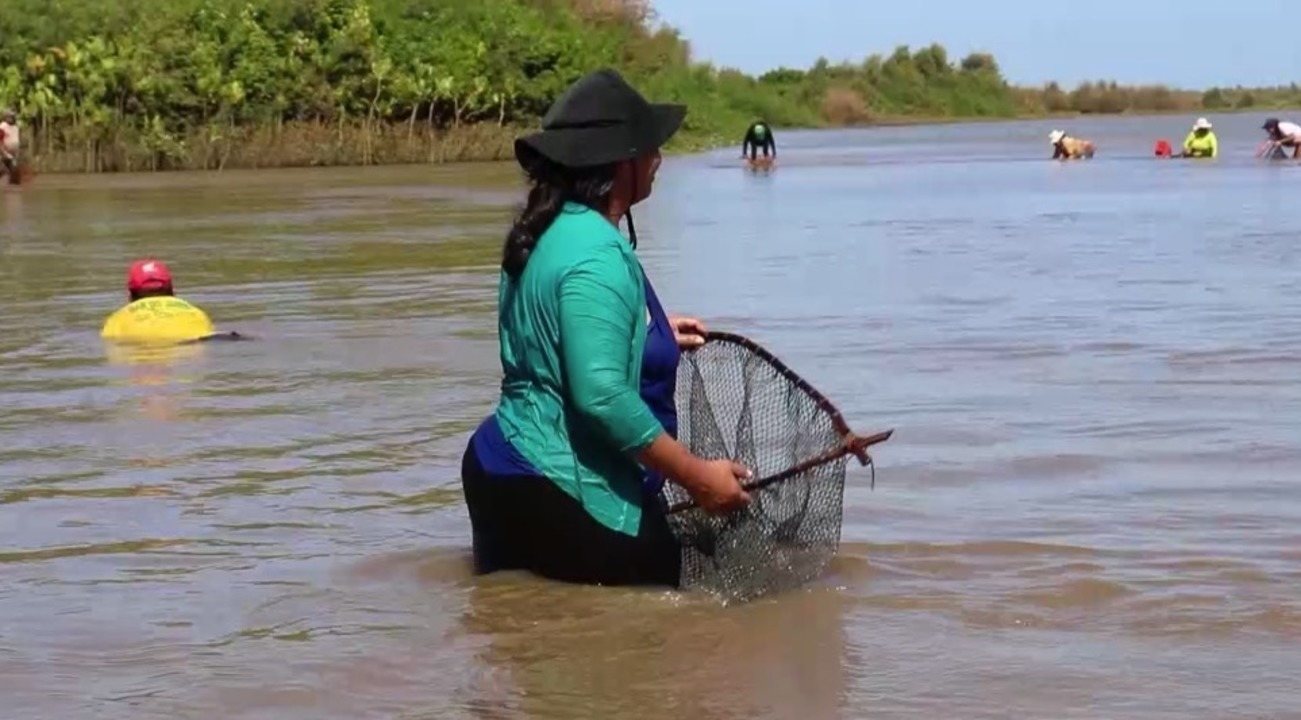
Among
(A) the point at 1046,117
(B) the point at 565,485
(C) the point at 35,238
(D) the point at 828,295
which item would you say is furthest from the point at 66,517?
(A) the point at 1046,117

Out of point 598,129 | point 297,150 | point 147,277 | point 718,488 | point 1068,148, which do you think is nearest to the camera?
point 718,488

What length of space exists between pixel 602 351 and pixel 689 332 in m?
0.97

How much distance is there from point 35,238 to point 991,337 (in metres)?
12.7

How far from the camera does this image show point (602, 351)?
4.93 meters

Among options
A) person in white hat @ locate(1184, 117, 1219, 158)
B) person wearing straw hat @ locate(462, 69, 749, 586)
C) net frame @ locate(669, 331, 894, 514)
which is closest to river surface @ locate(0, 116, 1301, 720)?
person wearing straw hat @ locate(462, 69, 749, 586)

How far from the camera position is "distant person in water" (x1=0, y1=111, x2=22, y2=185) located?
110ft

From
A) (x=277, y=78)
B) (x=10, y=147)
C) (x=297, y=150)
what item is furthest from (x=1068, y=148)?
(x=10, y=147)

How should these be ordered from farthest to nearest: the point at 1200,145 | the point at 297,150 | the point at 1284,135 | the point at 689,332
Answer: the point at 297,150 < the point at 1200,145 < the point at 1284,135 < the point at 689,332

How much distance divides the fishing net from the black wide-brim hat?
33.7 inches

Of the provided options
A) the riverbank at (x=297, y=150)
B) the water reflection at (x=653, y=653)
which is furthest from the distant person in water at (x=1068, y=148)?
the water reflection at (x=653, y=653)

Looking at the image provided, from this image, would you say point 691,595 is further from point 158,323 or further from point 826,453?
point 158,323

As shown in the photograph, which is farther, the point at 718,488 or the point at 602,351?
the point at 718,488

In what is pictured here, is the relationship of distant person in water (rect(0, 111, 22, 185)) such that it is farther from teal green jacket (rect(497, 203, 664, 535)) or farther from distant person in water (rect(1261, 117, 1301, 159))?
teal green jacket (rect(497, 203, 664, 535))

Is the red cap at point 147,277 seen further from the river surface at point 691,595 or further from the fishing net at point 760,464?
the fishing net at point 760,464
